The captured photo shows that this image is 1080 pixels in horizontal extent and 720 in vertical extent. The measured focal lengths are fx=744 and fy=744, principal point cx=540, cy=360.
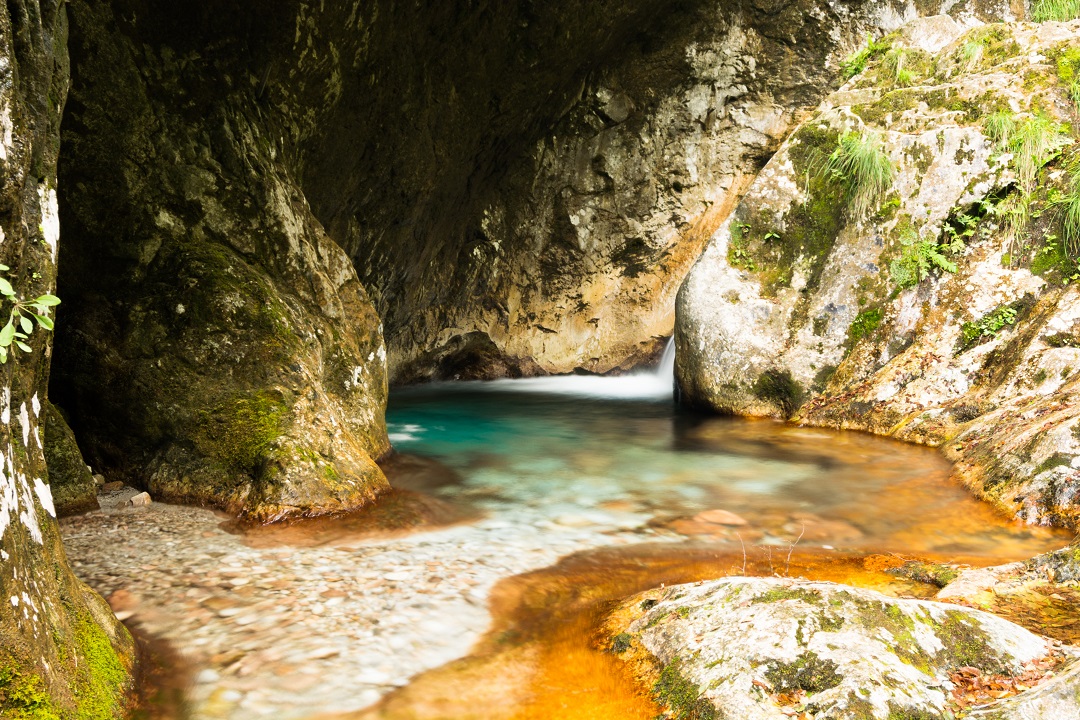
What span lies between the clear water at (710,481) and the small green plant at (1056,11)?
24.0 feet

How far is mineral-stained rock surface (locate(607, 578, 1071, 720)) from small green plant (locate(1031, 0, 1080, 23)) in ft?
36.1

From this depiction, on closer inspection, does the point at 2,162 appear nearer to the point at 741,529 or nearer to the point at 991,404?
the point at 741,529

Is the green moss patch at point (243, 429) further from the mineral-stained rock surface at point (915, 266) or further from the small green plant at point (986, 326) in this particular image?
the small green plant at point (986, 326)

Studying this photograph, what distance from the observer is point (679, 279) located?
1400 cm

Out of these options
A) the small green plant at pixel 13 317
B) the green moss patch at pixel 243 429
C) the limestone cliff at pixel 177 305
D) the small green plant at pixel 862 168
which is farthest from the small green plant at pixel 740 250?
the small green plant at pixel 13 317

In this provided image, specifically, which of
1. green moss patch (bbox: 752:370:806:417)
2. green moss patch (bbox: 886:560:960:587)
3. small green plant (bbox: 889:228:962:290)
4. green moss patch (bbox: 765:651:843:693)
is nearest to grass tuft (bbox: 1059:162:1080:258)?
small green plant (bbox: 889:228:962:290)

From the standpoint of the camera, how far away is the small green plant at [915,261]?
8.26 meters

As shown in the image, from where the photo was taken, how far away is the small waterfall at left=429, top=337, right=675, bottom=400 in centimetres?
1237

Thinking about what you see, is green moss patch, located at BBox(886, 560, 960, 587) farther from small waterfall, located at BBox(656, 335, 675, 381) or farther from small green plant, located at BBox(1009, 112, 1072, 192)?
small waterfall, located at BBox(656, 335, 675, 381)

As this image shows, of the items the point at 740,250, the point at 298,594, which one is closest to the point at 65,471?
the point at 298,594

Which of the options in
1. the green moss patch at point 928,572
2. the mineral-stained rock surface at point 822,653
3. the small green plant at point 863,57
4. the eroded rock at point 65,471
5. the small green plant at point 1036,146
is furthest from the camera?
the small green plant at point 863,57

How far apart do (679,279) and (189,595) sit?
460 inches

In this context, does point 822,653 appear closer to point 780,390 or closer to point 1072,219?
point 780,390

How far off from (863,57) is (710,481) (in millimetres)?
7101
